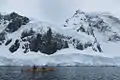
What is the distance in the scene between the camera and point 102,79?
9806cm

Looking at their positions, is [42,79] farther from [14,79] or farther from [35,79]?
[14,79]

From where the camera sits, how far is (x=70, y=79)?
98.7 meters

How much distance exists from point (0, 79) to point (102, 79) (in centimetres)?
2976

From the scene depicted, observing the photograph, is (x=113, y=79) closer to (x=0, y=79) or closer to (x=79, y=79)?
(x=79, y=79)

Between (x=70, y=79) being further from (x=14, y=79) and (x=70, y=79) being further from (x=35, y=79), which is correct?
(x=14, y=79)

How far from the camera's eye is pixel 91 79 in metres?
98.4

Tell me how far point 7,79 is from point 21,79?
398cm

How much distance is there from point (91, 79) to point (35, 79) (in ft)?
54.6

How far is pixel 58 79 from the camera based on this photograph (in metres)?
97.7

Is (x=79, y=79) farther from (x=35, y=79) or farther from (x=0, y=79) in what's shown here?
(x=0, y=79)

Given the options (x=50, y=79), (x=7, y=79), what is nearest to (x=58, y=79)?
(x=50, y=79)

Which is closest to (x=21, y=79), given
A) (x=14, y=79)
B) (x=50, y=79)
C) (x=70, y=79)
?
(x=14, y=79)

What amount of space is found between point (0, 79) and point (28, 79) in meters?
7.90

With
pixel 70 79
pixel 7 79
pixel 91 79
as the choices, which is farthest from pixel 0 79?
pixel 91 79
